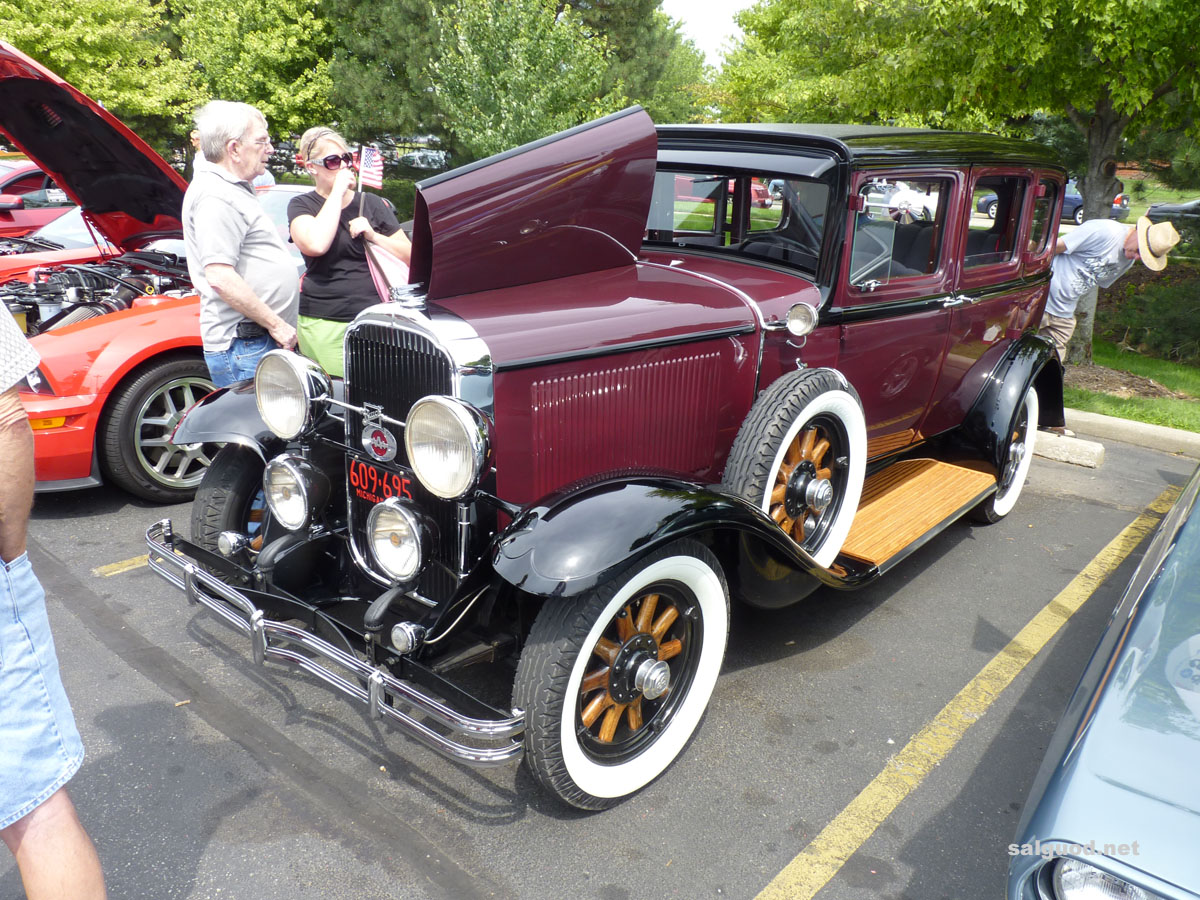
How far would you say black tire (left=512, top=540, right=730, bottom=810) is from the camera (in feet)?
7.25

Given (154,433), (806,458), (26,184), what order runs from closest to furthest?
(806,458), (154,433), (26,184)

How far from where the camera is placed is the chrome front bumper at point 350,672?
2.12m

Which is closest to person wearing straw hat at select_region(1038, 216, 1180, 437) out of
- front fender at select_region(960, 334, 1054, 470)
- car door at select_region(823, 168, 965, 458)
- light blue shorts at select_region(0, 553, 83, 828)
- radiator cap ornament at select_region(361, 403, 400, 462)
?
front fender at select_region(960, 334, 1054, 470)

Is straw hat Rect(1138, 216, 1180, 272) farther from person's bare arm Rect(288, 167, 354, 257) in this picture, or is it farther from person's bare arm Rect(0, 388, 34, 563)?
person's bare arm Rect(0, 388, 34, 563)

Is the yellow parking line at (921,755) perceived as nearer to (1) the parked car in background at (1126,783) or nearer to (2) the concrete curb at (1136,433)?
(1) the parked car in background at (1126,783)

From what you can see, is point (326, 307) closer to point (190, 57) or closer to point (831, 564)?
point (831, 564)

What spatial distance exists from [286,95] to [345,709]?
19.4 m

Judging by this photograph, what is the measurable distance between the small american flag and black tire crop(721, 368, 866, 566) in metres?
2.10

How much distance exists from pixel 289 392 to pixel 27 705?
1388mm

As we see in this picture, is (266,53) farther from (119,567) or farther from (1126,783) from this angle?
(1126,783)

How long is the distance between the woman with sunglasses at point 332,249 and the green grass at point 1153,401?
6.10m

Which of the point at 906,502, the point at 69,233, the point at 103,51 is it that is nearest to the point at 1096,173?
the point at 906,502

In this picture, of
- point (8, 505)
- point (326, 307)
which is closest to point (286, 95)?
point (326, 307)

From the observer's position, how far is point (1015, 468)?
4746mm
